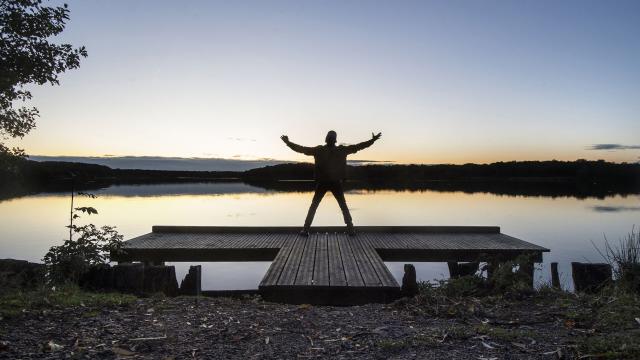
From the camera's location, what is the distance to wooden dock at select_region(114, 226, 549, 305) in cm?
771

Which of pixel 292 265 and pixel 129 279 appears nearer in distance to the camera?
pixel 129 279

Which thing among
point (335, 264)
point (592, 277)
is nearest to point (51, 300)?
point (335, 264)

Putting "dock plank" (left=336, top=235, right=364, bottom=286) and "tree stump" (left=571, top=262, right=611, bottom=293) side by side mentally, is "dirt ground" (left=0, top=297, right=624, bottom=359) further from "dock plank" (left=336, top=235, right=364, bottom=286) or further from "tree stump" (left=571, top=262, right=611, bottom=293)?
"tree stump" (left=571, top=262, right=611, bottom=293)

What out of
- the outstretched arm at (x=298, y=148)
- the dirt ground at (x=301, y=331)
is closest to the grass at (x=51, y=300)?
the dirt ground at (x=301, y=331)

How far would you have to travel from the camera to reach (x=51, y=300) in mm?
6441

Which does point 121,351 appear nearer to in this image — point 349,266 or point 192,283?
point 349,266

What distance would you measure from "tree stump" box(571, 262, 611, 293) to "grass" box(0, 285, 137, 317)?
284 inches

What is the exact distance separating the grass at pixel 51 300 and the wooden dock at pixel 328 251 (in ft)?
7.28

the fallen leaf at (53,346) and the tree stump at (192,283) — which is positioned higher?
the fallen leaf at (53,346)

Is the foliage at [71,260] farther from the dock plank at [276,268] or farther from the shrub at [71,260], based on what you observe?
the dock plank at [276,268]

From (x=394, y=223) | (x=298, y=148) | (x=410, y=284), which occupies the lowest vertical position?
(x=394, y=223)

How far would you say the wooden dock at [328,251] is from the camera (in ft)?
25.3

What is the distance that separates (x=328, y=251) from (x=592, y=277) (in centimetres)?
532

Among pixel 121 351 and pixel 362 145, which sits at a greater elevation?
pixel 362 145
